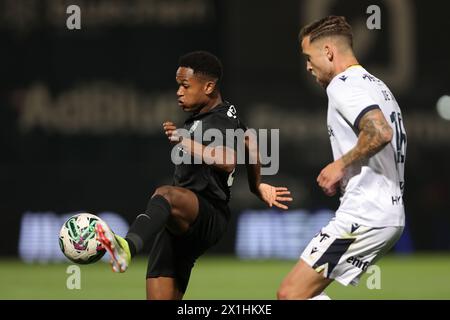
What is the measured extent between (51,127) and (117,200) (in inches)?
52.1

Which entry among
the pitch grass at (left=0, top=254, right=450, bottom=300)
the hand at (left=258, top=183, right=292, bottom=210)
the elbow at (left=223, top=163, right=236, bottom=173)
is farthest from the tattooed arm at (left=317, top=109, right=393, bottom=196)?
the pitch grass at (left=0, top=254, right=450, bottom=300)

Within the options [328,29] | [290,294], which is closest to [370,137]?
[328,29]

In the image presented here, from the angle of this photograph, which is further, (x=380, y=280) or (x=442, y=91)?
(x=442, y=91)

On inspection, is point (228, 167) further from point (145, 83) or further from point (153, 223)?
point (145, 83)

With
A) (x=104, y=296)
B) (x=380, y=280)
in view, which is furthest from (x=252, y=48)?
(x=104, y=296)

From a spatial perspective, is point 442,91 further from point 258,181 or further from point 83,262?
point 83,262

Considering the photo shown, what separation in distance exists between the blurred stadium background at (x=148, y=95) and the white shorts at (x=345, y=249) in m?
7.15

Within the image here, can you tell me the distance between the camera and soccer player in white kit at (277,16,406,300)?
5512mm

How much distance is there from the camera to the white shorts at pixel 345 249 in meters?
5.61

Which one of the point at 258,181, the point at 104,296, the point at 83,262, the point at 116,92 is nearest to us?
the point at 83,262

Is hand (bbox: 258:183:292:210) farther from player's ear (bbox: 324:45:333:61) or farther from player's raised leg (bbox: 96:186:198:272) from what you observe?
player's ear (bbox: 324:45:333:61)

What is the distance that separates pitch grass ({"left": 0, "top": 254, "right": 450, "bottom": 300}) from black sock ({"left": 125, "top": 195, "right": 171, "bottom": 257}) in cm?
378

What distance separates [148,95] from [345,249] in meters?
7.90

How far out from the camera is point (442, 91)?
44.6ft
